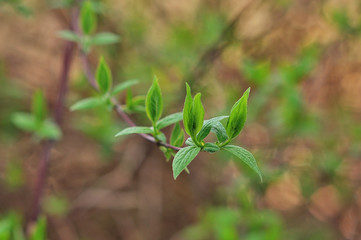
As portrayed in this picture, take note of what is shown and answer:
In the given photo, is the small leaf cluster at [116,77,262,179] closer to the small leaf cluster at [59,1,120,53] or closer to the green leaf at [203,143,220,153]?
the green leaf at [203,143,220,153]

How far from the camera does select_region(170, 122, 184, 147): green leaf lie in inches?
20.7

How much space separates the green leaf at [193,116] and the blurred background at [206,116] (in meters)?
0.63

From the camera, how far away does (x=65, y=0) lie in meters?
0.89

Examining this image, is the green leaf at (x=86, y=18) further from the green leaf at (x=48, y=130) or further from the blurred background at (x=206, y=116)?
the blurred background at (x=206, y=116)

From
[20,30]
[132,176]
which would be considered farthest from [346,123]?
[20,30]

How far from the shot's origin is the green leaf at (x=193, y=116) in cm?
46

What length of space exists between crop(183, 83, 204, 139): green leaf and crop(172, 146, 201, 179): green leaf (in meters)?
0.02

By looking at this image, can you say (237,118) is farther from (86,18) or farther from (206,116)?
(206,116)

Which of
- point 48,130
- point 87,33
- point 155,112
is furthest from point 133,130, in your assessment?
point 48,130

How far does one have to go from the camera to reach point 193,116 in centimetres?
46

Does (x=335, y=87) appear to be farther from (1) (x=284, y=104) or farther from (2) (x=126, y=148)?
(2) (x=126, y=148)

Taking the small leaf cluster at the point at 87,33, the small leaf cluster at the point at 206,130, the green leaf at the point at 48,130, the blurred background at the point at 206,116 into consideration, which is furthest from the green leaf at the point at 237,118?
the blurred background at the point at 206,116

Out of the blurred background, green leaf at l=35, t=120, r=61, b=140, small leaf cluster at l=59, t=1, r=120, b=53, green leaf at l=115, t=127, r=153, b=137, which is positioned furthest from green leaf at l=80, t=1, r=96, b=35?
the blurred background

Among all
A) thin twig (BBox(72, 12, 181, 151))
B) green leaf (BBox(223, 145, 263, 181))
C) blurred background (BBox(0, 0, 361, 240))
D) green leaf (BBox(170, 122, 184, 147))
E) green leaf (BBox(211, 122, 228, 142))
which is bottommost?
blurred background (BBox(0, 0, 361, 240))
